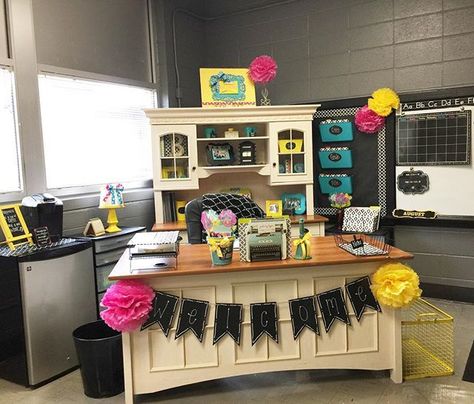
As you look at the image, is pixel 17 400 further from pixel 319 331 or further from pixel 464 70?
pixel 464 70

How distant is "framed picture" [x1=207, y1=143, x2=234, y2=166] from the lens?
4309 mm

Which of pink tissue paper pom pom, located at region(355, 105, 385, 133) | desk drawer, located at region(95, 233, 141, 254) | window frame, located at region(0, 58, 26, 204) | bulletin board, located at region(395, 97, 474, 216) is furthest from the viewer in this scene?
pink tissue paper pom pom, located at region(355, 105, 385, 133)

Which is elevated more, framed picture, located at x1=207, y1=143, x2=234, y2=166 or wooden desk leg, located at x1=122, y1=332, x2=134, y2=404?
framed picture, located at x1=207, y1=143, x2=234, y2=166

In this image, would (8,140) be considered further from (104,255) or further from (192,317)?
(192,317)

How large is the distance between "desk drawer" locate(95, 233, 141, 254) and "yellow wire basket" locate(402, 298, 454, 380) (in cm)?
214

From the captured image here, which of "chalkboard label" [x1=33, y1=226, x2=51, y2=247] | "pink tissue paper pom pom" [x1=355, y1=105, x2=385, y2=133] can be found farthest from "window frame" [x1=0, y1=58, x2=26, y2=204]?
"pink tissue paper pom pom" [x1=355, y1=105, x2=385, y2=133]

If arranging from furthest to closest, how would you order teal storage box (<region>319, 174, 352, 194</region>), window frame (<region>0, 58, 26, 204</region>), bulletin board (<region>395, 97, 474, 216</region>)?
teal storage box (<region>319, 174, 352, 194</region>)
bulletin board (<region>395, 97, 474, 216</region>)
window frame (<region>0, 58, 26, 204</region>)

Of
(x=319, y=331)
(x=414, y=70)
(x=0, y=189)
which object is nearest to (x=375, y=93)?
(x=414, y=70)

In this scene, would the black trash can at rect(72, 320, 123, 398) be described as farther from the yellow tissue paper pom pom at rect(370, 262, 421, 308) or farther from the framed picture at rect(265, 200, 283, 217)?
the framed picture at rect(265, 200, 283, 217)

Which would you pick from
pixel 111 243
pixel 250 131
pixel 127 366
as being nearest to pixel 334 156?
pixel 250 131

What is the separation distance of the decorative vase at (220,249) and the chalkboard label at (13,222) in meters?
1.43

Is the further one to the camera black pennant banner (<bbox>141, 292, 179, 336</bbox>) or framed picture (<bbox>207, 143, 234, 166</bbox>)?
framed picture (<bbox>207, 143, 234, 166</bbox>)

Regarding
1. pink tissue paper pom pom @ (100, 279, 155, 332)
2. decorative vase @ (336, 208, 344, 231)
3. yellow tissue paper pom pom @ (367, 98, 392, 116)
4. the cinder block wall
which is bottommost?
pink tissue paper pom pom @ (100, 279, 155, 332)

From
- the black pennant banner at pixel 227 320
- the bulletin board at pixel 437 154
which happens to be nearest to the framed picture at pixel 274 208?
the bulletin board at pixel 437 154
